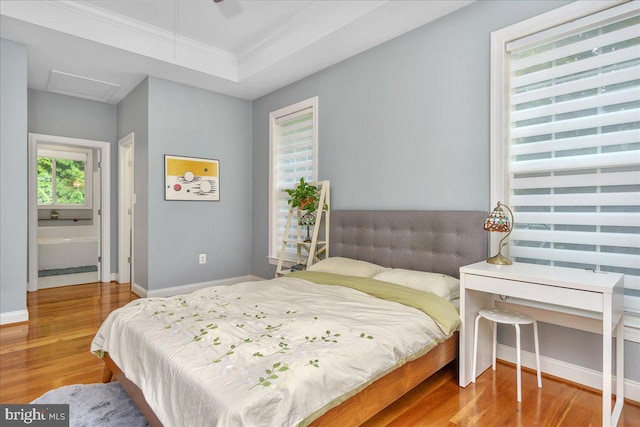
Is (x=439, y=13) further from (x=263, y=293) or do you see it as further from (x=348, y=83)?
(x=263, y=293)

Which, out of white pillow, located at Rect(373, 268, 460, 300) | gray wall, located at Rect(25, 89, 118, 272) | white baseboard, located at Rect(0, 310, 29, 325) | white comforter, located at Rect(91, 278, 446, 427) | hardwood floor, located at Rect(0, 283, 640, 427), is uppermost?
gray wall, located at Rect(25, 89, 118, 272)

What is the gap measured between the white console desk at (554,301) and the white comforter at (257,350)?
0.37 m

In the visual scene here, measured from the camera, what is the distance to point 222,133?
4.57 metres

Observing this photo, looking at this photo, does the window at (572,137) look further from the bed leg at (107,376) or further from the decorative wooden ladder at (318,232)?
the bed leg at (107,376)

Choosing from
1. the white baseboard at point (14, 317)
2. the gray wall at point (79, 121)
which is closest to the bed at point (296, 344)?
the white baseboard at point (14, 317)

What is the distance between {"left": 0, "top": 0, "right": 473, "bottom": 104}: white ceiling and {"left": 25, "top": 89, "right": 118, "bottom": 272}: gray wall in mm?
367

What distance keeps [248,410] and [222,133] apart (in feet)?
13.4

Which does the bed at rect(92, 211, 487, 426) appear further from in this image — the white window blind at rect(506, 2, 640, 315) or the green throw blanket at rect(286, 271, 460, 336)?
the white window blind at rect(506, 2, 640, 315)

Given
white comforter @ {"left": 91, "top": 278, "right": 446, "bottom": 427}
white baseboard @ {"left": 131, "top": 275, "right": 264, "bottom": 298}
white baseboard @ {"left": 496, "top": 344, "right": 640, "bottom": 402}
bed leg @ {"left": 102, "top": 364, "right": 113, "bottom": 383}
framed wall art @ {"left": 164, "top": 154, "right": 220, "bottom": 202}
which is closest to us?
white comforter @ {"left": 91, "top": 278, "right": 446, "bottom": 427}

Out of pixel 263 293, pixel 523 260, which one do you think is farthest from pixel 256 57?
pixel 523 260

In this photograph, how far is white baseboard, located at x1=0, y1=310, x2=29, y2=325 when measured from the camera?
310 centimetres

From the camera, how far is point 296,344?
1460mm

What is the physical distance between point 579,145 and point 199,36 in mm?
3619

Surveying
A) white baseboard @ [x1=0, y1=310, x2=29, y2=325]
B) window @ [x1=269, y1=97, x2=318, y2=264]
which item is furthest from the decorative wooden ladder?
white baseboard @ [x1=0, y1=310, x2=29, y2=325]
